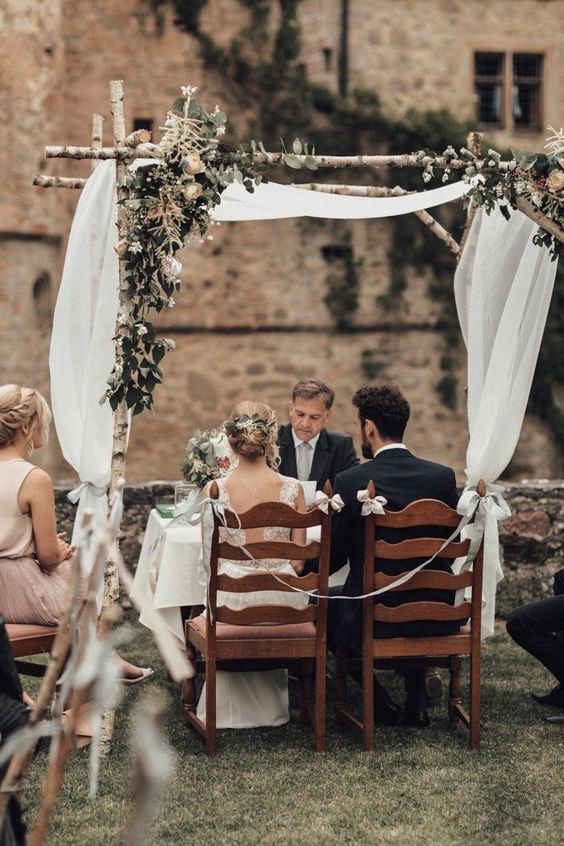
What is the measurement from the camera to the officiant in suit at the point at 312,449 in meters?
6.00

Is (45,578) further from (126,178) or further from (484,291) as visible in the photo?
(484,291)

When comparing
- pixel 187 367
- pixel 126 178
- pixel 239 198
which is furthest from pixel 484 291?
pixel 187 367

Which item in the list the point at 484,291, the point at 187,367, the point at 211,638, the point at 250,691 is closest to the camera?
the point at 211,638

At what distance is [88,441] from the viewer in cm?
513

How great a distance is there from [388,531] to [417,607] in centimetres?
34

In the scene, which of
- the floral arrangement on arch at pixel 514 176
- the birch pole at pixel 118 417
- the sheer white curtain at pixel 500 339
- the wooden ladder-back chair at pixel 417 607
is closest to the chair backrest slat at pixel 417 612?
the wooden ladder-back chair at pixel 417 607

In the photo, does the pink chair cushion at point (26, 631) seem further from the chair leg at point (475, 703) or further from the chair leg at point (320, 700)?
the chair leg at point (475, 703)

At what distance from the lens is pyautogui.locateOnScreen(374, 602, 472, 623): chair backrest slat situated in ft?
15.2

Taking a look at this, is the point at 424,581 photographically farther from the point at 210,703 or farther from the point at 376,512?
the point at 210,703

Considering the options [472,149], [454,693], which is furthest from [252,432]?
[472,149]

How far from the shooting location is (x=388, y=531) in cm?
480

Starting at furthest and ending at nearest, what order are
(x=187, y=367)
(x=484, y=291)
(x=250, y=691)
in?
(x=187, y=367)
(x=484, y=291)
(x=250, y=691)

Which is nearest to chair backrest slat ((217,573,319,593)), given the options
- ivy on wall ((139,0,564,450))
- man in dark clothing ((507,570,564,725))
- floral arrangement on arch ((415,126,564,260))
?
man in dark clothing ((507,570,564,725))

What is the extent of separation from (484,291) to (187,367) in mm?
9155
